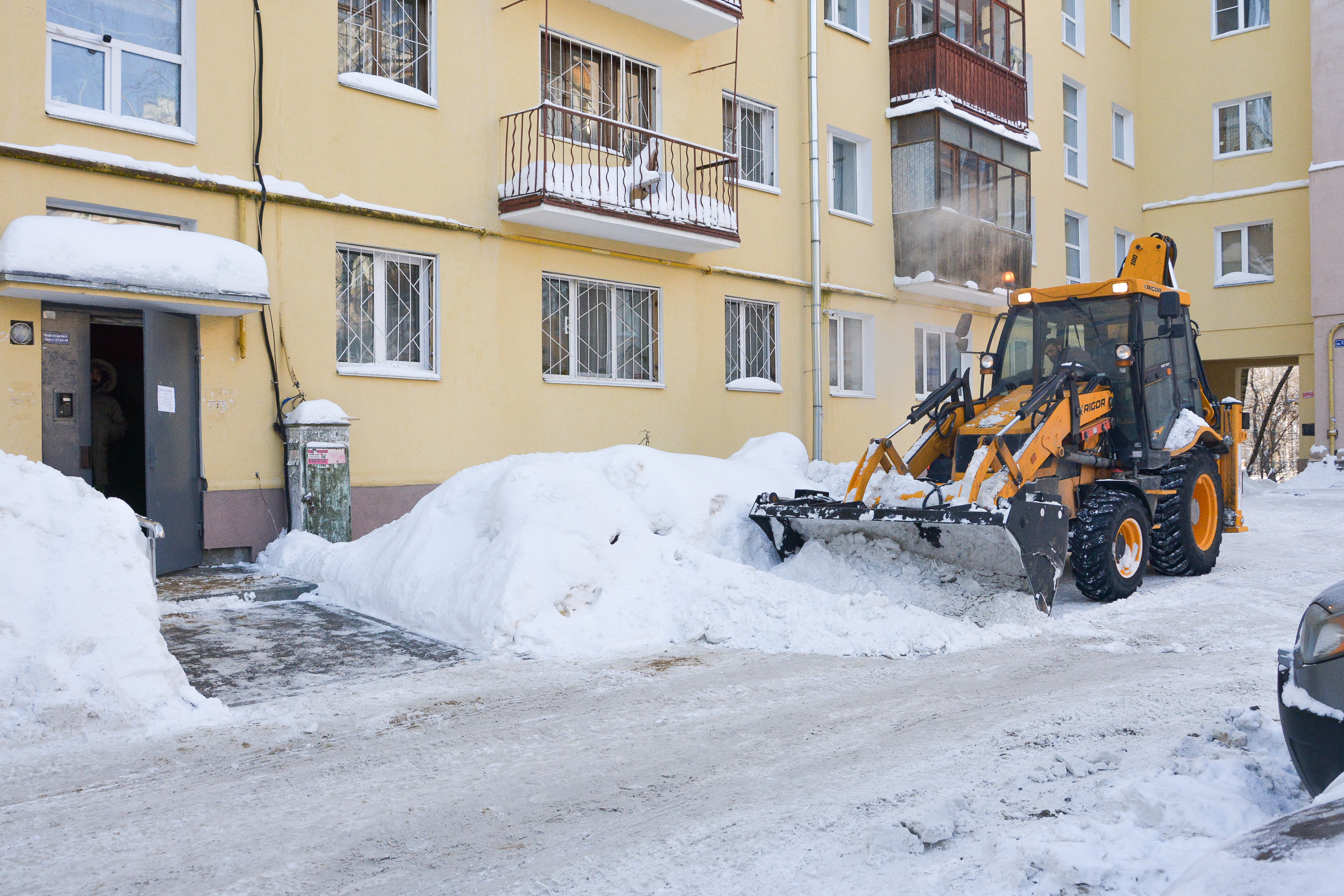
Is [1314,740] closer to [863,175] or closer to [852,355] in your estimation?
[852,355]

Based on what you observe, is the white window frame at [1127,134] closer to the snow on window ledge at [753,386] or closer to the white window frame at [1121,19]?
the white window frame at [1121,19]

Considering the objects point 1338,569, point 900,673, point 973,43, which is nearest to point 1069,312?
point 1338,569

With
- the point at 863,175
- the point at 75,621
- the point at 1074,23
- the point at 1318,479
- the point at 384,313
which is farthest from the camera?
the point at 1074,23

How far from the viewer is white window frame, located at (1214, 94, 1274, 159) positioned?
22938mm

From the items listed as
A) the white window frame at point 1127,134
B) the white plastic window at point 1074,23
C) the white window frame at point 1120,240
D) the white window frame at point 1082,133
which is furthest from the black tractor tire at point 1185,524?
the white window frame at point 1127,134

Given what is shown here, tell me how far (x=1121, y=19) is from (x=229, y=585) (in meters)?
24.8

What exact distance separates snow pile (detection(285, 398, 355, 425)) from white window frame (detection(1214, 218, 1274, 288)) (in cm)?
2132

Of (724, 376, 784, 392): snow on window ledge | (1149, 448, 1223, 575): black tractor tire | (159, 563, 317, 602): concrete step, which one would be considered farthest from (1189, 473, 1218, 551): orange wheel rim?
(159, 563, 317, 602): concrete step

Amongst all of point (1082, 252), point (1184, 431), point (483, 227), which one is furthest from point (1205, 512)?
point (1082, 252)

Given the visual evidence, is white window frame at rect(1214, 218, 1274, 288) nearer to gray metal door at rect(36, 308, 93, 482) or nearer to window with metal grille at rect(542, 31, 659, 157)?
window with metal grille at rect(542, 31, 659, 157)

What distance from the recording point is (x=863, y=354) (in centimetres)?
1728

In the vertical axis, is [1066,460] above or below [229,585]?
above

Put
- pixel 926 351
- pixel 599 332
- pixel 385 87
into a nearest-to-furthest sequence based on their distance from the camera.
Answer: pixel 385 87 < pixel 599 332 < pixel 926 351

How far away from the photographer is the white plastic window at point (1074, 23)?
22469 millimetres
